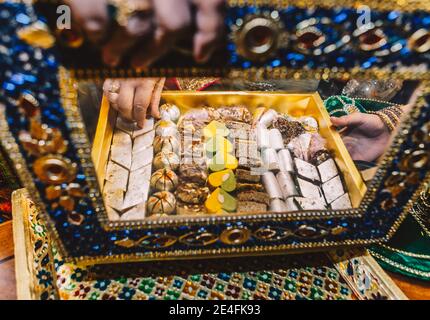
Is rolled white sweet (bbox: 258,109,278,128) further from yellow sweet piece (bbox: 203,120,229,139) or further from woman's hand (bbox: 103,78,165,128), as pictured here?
woman's hand (bbox: 103,78,165,128)

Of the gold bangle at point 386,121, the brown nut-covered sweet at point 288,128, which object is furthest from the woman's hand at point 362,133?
the brown nut-covered sweet at point 288,128

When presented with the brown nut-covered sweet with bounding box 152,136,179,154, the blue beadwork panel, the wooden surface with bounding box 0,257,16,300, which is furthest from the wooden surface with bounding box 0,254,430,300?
the brown nut-covered sweet with bounding box 152,136,179,154

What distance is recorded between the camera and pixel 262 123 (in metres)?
1.26

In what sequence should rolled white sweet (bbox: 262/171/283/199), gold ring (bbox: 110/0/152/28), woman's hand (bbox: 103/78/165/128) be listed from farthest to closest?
woman's hand (bbox: 103/78/165/128)
rolled white sweet (bbox: 262/171/283/199)
gold ring (bbox: 110/0/152/28)

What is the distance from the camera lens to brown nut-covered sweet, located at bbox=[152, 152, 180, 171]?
1068mm

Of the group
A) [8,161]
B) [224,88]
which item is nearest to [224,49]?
[224,88]

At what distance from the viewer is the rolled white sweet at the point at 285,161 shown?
3.72 feet

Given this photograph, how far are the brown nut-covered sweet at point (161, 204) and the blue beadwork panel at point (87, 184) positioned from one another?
3.8 inches

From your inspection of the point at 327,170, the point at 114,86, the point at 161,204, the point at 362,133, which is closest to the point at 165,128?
the point at 114,86

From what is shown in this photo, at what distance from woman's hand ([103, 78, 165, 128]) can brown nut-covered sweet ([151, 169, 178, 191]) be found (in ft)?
0.90

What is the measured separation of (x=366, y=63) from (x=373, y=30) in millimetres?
64

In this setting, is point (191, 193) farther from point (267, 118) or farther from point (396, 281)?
point (396, 281)

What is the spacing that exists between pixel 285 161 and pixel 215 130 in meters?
0.27

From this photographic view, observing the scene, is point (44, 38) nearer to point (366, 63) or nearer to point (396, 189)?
point (366, 63)
